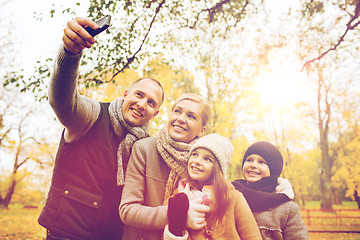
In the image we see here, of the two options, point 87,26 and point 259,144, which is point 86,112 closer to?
point 87,26

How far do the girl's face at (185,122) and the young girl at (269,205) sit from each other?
99 cm

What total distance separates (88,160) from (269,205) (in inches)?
80.5

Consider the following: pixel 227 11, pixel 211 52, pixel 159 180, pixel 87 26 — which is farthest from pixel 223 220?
pixel 211 52

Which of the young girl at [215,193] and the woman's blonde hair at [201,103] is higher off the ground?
the woman's blonde hair at [201,103]

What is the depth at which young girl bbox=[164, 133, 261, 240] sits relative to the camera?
1979mm

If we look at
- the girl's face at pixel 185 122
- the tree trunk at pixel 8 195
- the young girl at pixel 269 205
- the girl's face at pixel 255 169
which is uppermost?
the girl's face at pixel 185 122

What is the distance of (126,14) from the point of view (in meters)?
→ 6.54

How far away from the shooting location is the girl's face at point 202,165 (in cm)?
208

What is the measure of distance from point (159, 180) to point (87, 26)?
1414mm

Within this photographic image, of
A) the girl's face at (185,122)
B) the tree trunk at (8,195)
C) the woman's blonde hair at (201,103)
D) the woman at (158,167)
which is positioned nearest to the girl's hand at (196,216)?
the woman at (158,167)

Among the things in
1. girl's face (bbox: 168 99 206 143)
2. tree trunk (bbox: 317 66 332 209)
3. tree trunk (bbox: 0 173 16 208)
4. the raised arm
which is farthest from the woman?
tree trunk (bbox: 0 173 16 208)

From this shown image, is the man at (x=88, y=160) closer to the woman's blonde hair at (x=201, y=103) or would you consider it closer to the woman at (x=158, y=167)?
the woman at (x=158, y=167)

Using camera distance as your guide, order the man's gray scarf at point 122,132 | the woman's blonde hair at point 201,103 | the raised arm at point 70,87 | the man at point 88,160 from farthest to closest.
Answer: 1. the woman's blonde hair at point 201,103
2. the man's gray scarf at point 122,132
3. the man at point 88,160
4. the raised arm at point 70,87

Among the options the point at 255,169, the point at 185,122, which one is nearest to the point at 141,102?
the point at 185,122
